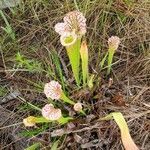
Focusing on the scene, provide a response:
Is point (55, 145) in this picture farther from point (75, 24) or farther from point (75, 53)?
point (75, 24)

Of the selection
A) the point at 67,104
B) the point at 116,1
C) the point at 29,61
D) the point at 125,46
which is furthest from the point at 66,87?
the point at 116,1

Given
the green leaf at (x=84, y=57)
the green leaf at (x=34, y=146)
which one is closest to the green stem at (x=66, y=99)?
the green leaf at (x=84, y=57)

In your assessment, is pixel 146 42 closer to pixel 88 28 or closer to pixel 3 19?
pixel 88 28

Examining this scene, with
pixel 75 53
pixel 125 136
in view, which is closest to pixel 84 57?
pixel 75 53

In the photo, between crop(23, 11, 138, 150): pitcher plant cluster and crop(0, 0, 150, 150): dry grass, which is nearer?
crop(23, 11, 138, 150): pitcher plant cluster

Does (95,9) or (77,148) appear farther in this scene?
(95,9)

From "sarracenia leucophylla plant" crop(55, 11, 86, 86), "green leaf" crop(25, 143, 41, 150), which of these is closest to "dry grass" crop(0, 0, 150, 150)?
"green leaf" crop(25, 143, 41, 150)

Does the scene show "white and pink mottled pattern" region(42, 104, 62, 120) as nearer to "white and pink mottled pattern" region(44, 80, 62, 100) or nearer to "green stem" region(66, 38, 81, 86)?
"white and pink mottled pattern" region(44, 80, 62, 100)

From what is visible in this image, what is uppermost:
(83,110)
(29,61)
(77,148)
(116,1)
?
(116,1)
